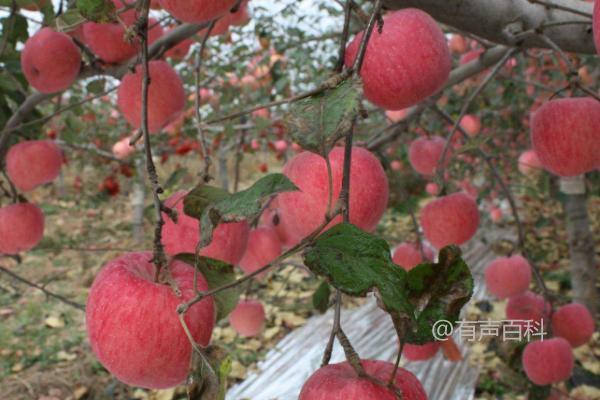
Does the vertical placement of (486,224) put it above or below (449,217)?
below

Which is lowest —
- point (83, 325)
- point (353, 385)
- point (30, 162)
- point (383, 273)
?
point (83, 325)

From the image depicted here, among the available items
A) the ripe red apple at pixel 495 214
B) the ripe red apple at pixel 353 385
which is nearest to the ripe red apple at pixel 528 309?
the ripe red apple at pixel 353 385

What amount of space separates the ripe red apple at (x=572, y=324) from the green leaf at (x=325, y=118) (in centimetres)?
124

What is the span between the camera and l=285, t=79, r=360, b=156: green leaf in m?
0.38

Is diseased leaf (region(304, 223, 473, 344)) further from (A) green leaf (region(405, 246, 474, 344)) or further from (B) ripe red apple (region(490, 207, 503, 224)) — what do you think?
(B) ripe red apple (region(490, 207, 503, 224))

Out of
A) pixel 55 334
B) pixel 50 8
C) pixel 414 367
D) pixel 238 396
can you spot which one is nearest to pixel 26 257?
pixel 55 334

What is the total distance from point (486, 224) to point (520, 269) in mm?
2689

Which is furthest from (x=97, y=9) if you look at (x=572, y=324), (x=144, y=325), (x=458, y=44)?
(x=458, y=44)

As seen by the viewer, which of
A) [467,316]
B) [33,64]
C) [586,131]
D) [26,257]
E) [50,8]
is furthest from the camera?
[26,257]

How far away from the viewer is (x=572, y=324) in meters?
1.37

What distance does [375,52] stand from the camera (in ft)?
2.10

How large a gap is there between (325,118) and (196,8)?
272mm

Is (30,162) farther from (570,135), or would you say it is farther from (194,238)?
(570,135)

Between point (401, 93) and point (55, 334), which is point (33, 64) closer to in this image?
point (401, 93)
